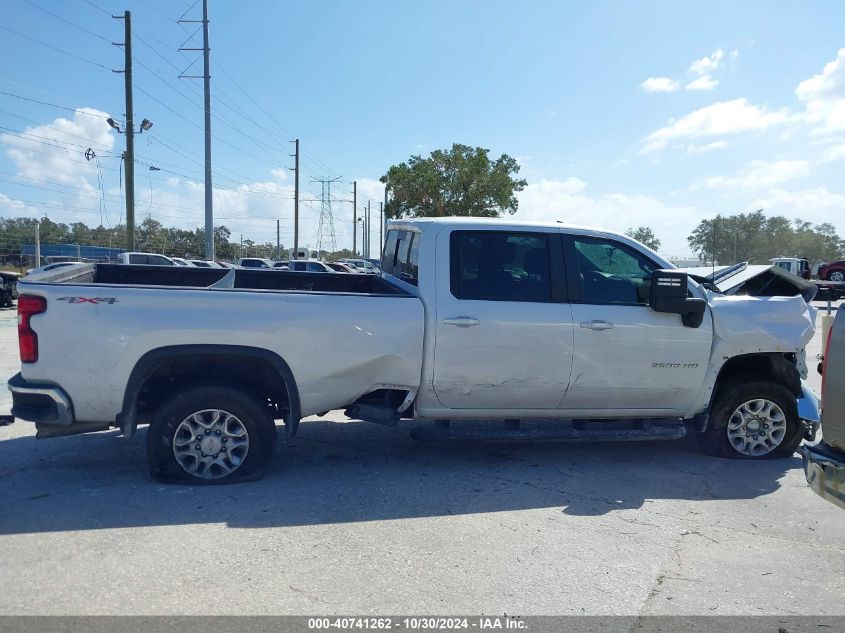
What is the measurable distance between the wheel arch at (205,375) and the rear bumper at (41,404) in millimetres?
372

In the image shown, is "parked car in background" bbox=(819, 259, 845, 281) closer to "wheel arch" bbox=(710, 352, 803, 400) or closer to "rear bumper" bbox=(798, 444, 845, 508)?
"wheel arch" bbox=(710, 352, 803, 400)

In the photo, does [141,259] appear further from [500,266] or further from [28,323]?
[500,266]

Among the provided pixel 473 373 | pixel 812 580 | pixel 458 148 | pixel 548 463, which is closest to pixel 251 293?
pixel 473 373

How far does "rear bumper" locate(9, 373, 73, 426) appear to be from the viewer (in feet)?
16.1

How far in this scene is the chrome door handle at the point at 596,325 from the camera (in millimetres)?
5586

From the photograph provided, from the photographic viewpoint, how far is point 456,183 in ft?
139

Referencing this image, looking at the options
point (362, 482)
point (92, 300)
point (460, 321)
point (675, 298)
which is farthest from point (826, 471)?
point (92, 300)

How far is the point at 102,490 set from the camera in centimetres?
514

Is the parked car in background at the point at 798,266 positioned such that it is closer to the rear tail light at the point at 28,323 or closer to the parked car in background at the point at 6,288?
the parked car in background at the point at 6,288

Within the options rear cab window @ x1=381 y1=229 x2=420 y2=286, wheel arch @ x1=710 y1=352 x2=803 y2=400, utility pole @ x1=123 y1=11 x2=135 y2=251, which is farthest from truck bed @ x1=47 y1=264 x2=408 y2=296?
utility pole @ x1=123 y1=11 x2=135 y2=251

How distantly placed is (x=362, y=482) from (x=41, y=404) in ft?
7.84

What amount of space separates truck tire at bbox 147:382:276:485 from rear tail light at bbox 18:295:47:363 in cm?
95

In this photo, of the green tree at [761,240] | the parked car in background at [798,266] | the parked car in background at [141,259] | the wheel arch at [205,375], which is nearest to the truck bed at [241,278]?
the wheel arch at [205,375]

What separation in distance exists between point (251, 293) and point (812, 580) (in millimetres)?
4020
